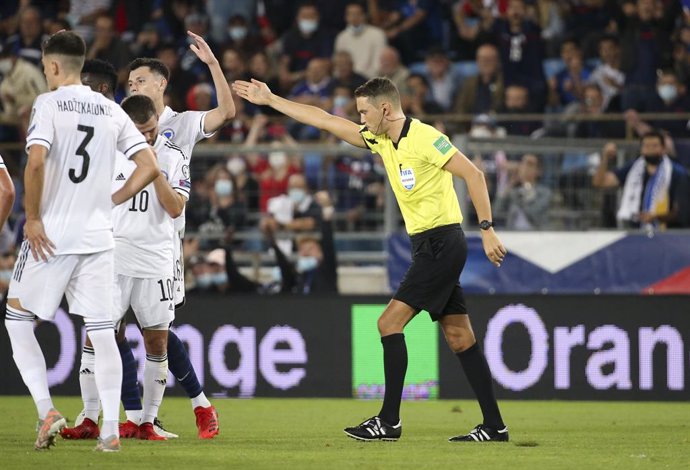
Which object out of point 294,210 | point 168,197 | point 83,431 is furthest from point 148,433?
point 294,210

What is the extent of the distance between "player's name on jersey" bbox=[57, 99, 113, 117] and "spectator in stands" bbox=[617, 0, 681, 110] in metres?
10.2

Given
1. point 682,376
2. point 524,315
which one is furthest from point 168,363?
point 682,376

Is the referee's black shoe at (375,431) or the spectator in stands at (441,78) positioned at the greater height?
the spectator in stands at (441,78)

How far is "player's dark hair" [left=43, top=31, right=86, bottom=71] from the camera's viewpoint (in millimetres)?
7113

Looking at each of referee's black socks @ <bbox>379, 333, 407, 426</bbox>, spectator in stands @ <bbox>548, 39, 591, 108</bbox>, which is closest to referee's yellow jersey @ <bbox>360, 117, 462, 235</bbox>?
referee's black socks @ <bbox>379, 333, 407, 426</bbox>

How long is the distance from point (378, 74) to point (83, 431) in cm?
1020

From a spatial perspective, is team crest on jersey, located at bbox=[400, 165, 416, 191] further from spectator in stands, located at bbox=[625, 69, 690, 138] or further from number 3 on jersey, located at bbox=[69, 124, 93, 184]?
spectator in stands, located at bbox=[625, 69, 690, 138]

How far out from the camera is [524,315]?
12.7 metres

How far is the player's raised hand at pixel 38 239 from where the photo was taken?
7062mm

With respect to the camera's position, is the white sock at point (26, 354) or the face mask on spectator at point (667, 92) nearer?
the white sock at point (26, 354)

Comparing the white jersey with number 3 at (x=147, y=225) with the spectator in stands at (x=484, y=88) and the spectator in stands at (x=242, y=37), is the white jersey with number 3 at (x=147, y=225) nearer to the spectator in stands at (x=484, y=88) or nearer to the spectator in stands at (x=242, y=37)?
the spectator in stands at (x=484, y=88)

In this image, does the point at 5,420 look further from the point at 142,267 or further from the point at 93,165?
the point at 93,165

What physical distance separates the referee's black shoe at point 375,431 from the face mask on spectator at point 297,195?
6.01m

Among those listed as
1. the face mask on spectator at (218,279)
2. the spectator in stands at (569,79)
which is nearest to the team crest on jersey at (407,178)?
the face mask on spectator at (218,279)
